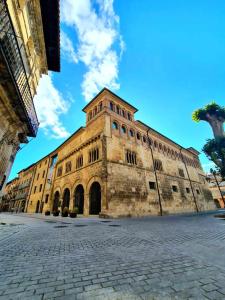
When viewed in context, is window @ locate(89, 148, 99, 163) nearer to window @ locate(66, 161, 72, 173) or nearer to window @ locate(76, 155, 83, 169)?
window @ locate(76, 155, 83, 169)

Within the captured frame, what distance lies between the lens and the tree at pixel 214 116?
55.1 ft

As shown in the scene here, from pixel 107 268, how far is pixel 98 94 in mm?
17866

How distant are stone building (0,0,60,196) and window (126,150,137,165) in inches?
386

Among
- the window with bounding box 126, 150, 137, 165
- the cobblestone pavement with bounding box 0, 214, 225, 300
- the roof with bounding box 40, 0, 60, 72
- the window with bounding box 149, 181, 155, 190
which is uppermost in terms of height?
the roof with bounding box 40, 0, 60, 72

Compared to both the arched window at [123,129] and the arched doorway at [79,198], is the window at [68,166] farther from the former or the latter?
the arched window at [123,129]

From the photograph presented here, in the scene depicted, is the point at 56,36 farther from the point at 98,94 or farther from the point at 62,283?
the point at 62,283

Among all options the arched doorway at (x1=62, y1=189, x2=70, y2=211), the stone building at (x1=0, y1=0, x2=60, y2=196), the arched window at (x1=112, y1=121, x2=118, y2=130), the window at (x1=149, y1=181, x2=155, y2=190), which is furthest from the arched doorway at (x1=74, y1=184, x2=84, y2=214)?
the stone building at (x1=0, y1=0, x2=60, y2=196)

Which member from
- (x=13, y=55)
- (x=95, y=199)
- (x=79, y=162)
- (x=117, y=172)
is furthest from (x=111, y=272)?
(x=79, y=162)

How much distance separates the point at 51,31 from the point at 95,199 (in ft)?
44.7

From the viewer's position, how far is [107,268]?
249 centimetres

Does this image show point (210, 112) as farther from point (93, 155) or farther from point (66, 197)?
point (66, 197)

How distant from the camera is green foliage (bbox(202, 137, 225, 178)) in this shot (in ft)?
53.3

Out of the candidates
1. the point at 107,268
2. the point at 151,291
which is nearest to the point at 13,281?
the point at 107,268

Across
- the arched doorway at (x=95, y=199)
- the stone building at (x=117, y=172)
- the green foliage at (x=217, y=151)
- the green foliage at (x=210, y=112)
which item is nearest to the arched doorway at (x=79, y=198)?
the stone building at (x=117, y=172)
